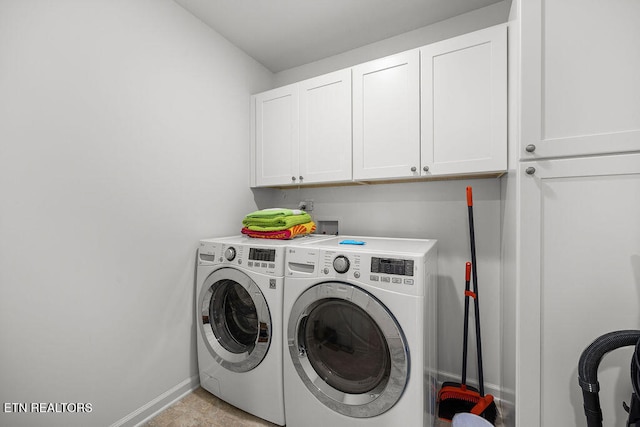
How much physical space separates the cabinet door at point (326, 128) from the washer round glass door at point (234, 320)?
0.93m

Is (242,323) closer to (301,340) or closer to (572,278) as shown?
(301,340)

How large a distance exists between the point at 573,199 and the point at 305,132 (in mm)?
1634

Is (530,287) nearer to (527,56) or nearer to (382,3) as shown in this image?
(527,56)

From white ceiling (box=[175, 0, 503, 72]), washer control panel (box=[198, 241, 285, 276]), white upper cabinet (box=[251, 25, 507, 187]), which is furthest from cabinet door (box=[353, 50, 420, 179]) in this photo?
washer control panel (box=[198, 241, 285, 276])

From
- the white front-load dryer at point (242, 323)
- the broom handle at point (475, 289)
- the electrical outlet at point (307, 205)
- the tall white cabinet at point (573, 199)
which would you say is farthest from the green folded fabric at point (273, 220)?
the tall white cabinet at point (573, 199)

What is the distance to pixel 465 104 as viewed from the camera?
157cm

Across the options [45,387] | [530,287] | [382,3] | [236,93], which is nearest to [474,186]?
[530,287]

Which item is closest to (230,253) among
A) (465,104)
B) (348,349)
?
(348,349)

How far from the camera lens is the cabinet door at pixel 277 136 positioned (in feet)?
7.13

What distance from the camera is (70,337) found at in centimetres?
131

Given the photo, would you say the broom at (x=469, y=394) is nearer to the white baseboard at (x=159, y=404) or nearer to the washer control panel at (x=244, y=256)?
the washer control panel at (x=244, y=256)

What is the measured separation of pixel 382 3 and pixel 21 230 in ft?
7.57

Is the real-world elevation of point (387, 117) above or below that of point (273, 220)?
above

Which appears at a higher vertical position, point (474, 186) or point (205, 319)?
point (474, 186)
